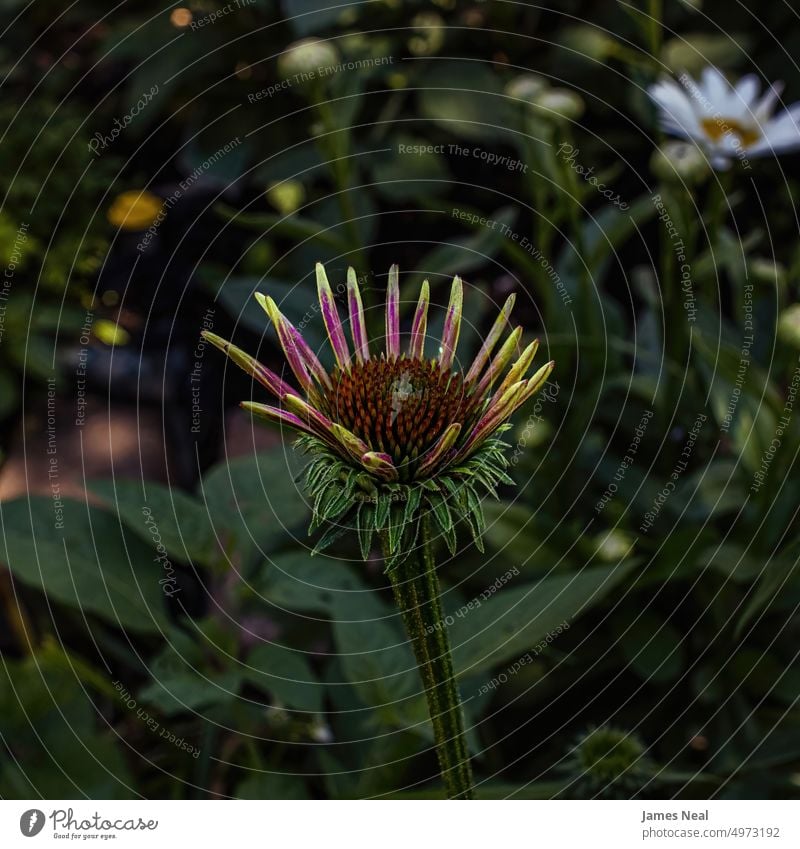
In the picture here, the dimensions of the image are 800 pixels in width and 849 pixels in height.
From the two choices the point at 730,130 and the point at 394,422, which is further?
the point at 730,130

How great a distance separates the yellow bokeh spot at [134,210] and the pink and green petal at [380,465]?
102cm

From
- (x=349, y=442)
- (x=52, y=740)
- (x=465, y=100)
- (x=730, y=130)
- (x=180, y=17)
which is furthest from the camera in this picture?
(x=180, y=17)

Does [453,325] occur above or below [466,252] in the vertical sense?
below

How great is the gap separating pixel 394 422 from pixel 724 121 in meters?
0.62

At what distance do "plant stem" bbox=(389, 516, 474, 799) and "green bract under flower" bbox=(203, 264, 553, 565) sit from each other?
0.02 m

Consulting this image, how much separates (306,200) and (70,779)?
792 mm


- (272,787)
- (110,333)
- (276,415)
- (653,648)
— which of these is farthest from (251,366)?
(110,333)

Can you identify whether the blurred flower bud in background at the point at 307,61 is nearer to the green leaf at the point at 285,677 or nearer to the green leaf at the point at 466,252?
the green leaf at the point at 466,252

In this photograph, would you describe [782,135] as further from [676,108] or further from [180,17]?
[180,17]

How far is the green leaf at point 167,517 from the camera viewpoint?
833 mm

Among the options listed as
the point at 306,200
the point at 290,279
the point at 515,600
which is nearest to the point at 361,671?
the point at 515,600

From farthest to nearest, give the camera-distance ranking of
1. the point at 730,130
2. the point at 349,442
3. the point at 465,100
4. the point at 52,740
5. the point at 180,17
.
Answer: the point at 180,17 < the point at 465,100 < the point at 730,130 < the point at 52,740 < the point at 349,442

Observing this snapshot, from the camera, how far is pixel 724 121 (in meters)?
0.98

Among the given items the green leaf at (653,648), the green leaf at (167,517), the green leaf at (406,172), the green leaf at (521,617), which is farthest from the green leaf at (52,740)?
the green leaf at (406,172)
